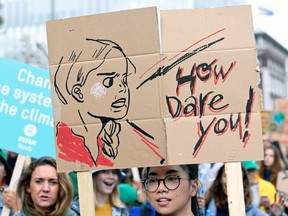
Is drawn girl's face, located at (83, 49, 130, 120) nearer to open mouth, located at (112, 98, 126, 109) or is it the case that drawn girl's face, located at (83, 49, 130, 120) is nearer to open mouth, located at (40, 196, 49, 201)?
open mouth, located at (112, 98, 126, 109)

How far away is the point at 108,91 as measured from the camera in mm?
3619

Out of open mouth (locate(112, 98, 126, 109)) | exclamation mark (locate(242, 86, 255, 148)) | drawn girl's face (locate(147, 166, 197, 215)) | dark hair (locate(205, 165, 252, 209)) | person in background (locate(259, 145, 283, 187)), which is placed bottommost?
drawn girl's face (locate(147, 166, 197, 215))

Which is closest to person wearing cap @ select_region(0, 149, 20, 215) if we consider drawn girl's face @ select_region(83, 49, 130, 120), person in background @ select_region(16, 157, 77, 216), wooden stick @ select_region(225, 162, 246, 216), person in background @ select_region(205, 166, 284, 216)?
person in background @ select_region(16, 157, 77, 216)

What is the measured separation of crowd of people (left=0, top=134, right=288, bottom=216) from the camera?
11.7 feet

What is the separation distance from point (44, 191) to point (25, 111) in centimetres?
119

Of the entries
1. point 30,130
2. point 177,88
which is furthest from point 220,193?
point 177,88

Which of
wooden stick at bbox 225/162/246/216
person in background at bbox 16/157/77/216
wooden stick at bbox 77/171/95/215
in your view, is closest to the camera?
wooden stick at bbox 225/162/246/216

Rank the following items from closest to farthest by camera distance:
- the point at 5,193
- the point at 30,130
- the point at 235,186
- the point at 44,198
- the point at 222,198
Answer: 1. the point at 235,186
2. the point at 44,198
3. the point at 5,193
4. the point at 30,130
5. the point at 222,198

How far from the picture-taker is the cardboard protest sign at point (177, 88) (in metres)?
3.55

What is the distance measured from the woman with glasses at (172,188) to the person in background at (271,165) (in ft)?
13.6

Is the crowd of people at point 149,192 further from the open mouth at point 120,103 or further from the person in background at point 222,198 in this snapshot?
the open mouth at point 120,103

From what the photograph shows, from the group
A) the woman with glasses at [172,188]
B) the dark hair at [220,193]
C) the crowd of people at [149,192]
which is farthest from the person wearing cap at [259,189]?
the woman with glasses at [172,188]

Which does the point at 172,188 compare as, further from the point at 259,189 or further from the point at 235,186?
the point at 259,189

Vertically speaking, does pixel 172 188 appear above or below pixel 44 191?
below
